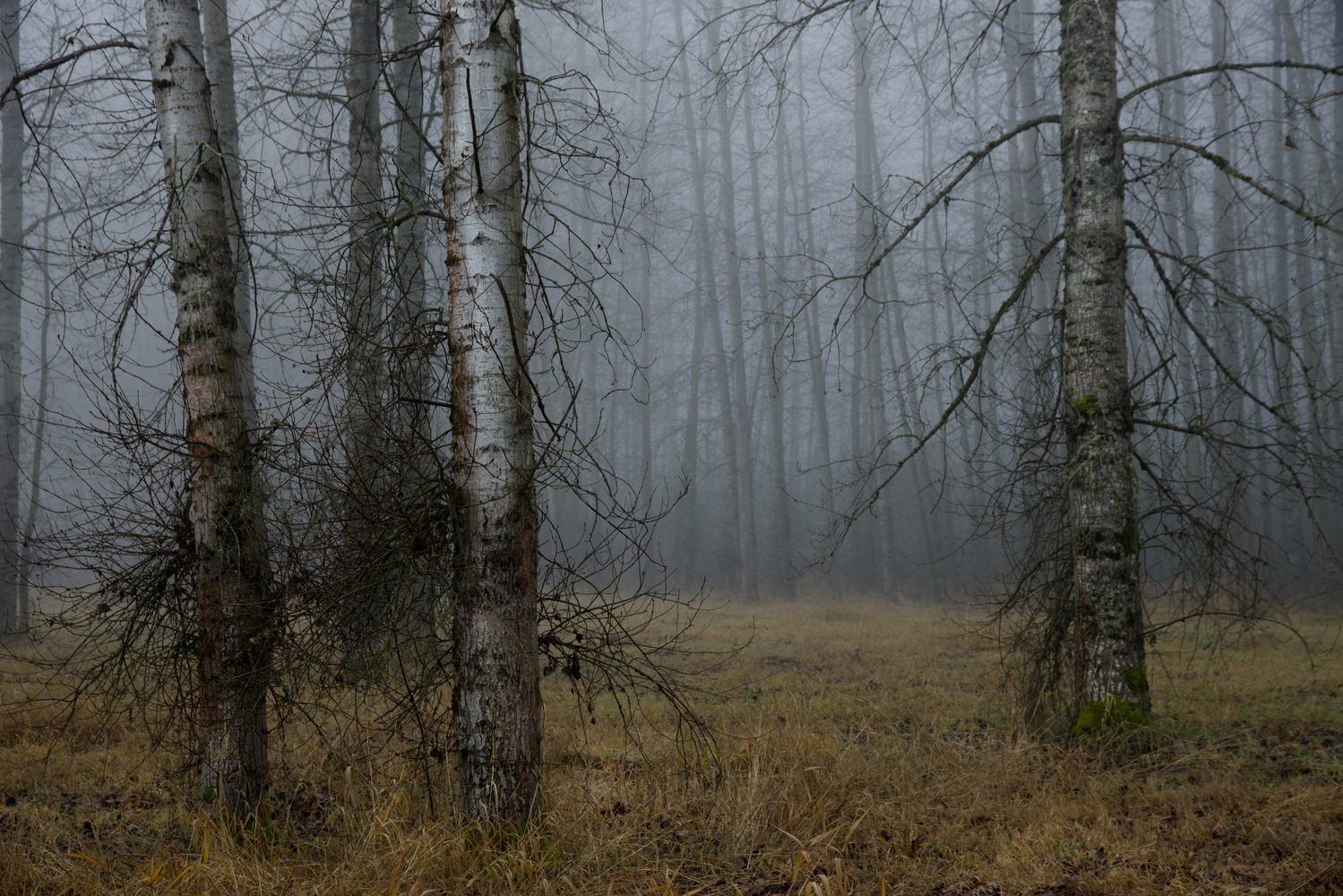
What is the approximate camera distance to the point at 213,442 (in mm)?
3934

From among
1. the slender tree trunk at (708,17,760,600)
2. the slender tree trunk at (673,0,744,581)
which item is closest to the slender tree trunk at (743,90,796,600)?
the slender tree trunk at (708,17,760,600)

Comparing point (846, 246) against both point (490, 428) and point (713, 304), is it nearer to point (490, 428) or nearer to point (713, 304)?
point (713, 304)

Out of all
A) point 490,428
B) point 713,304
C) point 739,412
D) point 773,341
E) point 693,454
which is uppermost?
point 713,304

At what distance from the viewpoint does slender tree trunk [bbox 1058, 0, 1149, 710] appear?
548 centimetres

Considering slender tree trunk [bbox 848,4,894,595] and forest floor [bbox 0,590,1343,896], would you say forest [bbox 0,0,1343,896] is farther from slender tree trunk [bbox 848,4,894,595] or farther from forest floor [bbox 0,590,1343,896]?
slender tree trunk [bbox 848,4,894,595]

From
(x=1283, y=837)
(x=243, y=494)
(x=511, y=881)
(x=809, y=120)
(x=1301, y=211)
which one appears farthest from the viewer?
(x=809, y=120)

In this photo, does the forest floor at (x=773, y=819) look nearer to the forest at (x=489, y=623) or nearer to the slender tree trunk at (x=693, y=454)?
the forest at (x=489, y=623)

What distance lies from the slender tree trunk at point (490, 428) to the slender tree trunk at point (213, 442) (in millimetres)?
1108

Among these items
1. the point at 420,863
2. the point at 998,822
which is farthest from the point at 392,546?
the point at 998,822

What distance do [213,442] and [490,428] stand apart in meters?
1.62

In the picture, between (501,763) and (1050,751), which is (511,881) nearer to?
(501,763)

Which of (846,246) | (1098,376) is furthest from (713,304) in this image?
(1098,376)

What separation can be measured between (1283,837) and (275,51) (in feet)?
37.0

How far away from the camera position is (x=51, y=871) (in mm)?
3287
